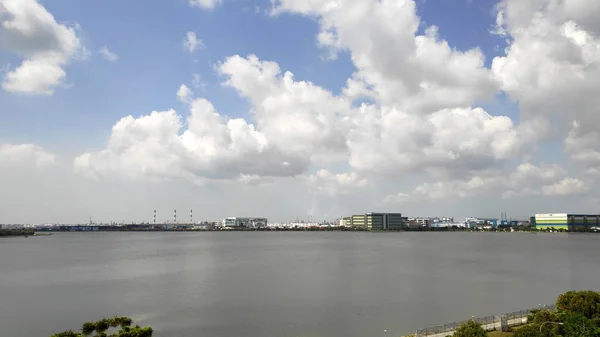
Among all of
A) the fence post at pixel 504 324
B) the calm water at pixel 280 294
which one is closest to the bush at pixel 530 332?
the fence post at pixel 504 324

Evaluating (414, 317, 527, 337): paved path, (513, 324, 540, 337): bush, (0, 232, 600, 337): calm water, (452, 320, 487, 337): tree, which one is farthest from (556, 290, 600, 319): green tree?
(0, 232, 600, 337): calm water

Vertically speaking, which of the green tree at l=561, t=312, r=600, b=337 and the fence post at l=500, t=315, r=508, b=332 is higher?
the green tree at l=561, t=312, r=600, b=337

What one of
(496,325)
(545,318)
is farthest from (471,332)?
(496,325)

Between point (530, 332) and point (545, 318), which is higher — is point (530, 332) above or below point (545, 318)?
above

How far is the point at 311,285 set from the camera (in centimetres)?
5278

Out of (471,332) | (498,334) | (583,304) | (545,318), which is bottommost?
(498,334)

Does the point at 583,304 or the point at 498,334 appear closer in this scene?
the point at 498,334

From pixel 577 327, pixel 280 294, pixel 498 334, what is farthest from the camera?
pixel 280 294

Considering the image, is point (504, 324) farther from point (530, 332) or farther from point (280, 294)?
point (280, 294)

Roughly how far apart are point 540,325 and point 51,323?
124ft

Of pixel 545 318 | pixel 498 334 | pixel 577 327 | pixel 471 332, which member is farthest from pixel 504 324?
pixel 471 332

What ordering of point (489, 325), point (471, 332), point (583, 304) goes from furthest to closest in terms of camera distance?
point (489, 325) → point (583, 304) → point (471, 332)

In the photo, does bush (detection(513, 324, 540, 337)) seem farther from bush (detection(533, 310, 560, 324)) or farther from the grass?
the grass

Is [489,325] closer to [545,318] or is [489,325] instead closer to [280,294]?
[545,318]
